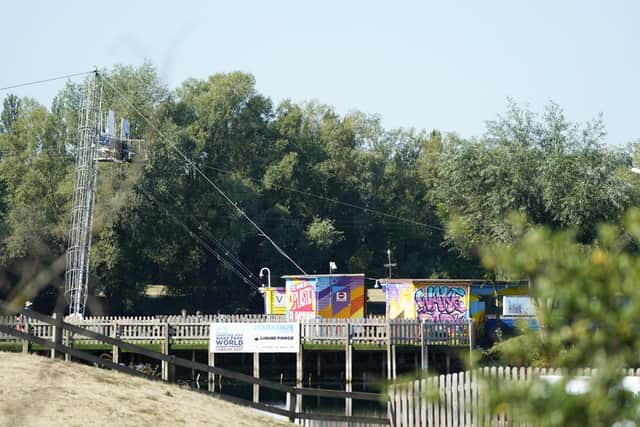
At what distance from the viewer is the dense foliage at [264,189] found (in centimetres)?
5169

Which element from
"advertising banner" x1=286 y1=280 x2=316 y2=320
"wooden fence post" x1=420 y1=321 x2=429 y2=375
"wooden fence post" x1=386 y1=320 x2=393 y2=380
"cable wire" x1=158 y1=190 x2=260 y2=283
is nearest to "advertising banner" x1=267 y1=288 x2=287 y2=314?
"advertising banner" x1=286 y1=280 x2=316 y2=320

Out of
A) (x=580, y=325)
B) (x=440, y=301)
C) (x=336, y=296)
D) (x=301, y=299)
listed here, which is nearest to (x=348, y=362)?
(x=440, y=301)

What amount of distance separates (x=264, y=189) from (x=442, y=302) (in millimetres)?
36179

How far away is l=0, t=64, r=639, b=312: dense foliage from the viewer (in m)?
51.7

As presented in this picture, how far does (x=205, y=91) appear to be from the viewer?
80500mm

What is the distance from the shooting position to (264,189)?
78875mm

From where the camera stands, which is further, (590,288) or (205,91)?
(205,91)

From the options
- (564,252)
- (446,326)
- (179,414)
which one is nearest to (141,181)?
(446,326)

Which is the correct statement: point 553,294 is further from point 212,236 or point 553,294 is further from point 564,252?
point 212,236

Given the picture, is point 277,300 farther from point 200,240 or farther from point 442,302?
point 200,240

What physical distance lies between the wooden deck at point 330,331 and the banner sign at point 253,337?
0.59 m

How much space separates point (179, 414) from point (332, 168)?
66965 mm

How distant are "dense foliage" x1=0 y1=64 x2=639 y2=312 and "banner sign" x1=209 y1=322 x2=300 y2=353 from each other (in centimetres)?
865

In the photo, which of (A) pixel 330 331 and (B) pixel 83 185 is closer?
(A) pixel 330 331
